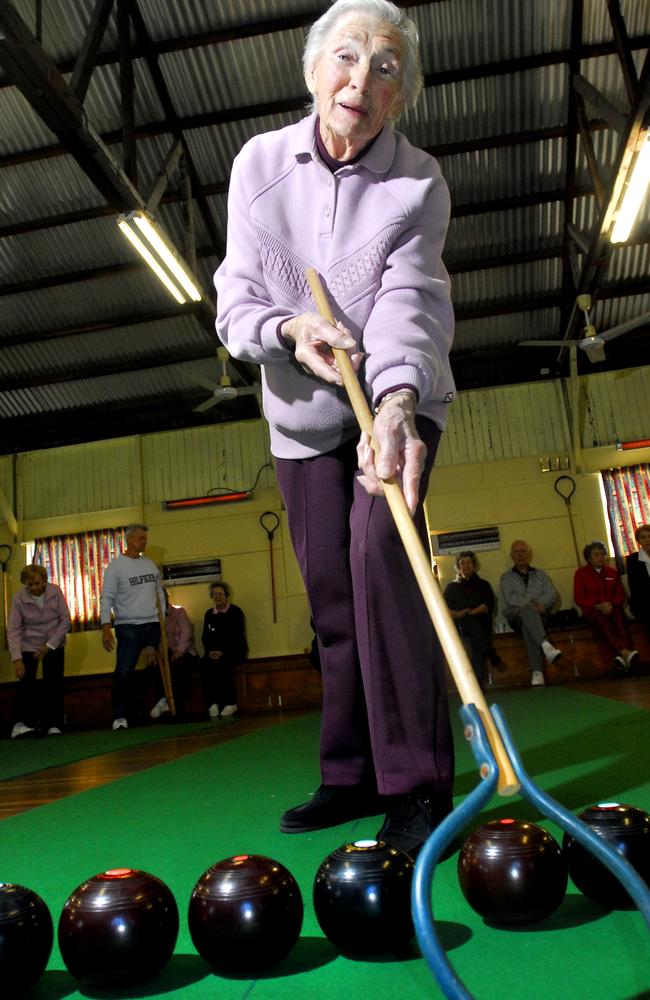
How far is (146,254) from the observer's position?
591 cm

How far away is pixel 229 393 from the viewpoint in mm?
7207

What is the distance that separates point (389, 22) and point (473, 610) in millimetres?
6546

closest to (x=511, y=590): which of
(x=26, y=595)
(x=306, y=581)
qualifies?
(x=26, y=595)

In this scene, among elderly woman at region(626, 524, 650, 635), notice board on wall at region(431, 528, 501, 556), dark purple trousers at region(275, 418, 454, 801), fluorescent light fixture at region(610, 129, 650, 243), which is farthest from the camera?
notice board on wall at region(431, 528, 501, 556)

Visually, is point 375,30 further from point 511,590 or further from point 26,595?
point 511,590

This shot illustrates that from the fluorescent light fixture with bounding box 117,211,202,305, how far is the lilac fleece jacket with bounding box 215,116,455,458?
4.24 m

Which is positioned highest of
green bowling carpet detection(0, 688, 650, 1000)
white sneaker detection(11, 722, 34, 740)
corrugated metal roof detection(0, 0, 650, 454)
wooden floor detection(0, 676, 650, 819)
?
corrugated metal roof detection(0, 0, 650, 454)

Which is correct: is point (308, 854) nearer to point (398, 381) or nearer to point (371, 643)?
point (371, 643)

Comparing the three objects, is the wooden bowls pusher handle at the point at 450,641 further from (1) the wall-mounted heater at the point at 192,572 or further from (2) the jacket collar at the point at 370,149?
(1) the wall-mounted heater at the point at 192,572

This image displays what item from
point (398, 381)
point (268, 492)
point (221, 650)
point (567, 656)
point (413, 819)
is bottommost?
point (567, 656)

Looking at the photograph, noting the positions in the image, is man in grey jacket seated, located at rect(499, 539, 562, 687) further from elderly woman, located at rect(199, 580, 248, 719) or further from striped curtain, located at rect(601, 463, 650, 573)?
elderly woman, located at rect(199, 580, 248, 719)

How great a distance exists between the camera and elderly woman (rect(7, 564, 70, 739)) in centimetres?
694

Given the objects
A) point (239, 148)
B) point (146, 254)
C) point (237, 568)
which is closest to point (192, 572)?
point (237, 568)

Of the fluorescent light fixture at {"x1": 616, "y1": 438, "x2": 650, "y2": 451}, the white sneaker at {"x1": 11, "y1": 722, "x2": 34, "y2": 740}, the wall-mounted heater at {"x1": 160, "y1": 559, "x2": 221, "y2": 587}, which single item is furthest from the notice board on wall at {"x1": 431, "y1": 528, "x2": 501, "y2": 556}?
the white sneaker at {"x1": 11, "y1": 722, "x2": 34, "y2": 740}
